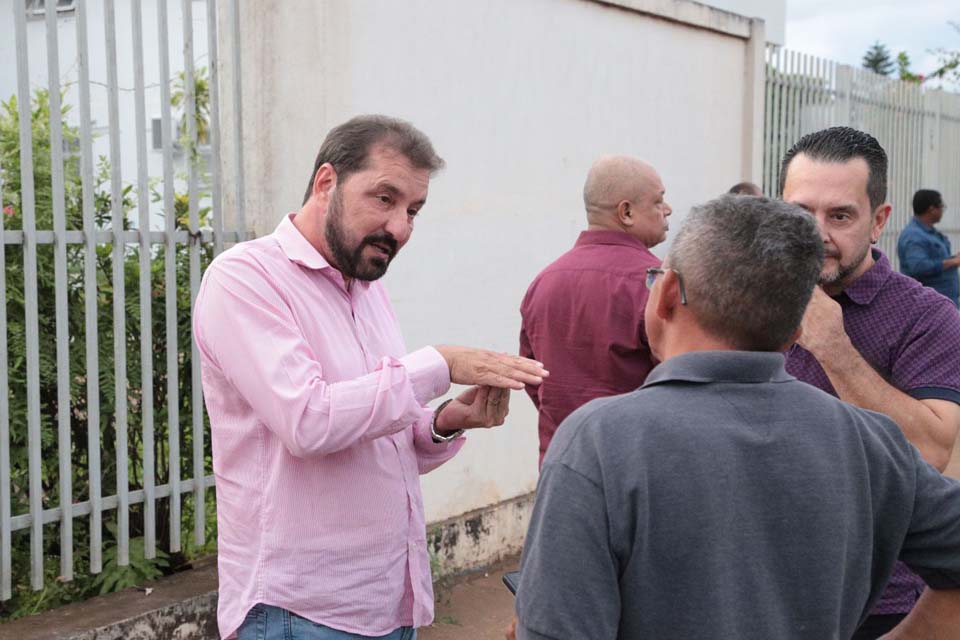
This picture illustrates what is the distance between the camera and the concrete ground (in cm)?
507

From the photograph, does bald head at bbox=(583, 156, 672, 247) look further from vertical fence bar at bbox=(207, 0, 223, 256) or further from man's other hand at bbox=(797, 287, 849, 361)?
man's other hand at bbox=(797, 287, 849, 361)

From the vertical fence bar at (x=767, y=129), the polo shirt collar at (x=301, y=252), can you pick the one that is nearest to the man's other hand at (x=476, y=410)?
the polo shirt collar at (x=301, y=252)

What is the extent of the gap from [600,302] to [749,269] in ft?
7.50

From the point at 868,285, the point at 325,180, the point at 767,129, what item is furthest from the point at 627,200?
the point at 767,129

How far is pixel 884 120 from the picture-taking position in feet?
34.6

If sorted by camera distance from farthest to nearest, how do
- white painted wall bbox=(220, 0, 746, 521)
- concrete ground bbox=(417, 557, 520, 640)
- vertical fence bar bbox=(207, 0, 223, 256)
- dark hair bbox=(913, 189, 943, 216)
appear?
dark hair bbox=(913, 189, 943, 216)
concrete ground bbox=(417, 557, 520, 640)
white painted wall bbox=(220, 0, 746, 521)
vertical fence bar bbox=(207, 0, 223, 256)

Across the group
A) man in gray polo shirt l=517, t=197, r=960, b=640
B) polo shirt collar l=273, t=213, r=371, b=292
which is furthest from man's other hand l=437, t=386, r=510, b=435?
man in gray polo shirt l=517, t=197, r=960, b=640

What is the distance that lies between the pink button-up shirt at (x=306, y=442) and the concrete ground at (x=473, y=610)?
2.60m

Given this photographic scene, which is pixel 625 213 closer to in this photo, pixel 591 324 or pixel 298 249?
pixel 591 324

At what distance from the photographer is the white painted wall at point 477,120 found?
475 cm

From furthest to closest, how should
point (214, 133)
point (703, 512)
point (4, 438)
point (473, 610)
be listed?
point (473, 610)
point (214, 133)
point (4, 438)
point (703, 512)

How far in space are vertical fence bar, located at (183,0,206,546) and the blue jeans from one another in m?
2.12

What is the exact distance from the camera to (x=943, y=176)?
1183 centimetres

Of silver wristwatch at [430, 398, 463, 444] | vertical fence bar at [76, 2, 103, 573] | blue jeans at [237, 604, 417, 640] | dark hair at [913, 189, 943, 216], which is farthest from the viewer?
dark hair at [913, 189, 943, 216]
